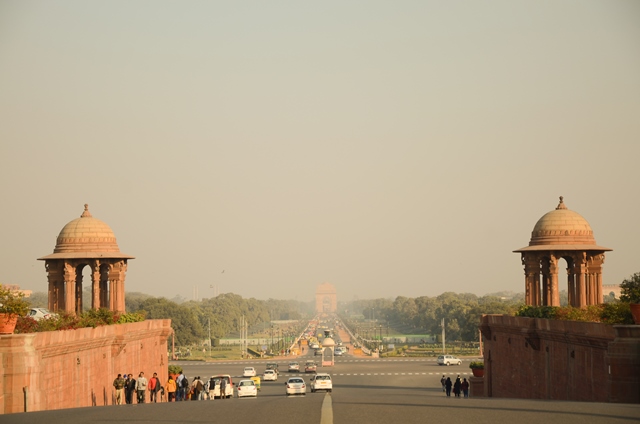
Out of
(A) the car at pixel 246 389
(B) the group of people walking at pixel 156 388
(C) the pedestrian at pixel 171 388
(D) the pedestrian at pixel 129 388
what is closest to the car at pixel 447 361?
(A) the car at pixel 246 389

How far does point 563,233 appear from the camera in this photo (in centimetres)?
4725

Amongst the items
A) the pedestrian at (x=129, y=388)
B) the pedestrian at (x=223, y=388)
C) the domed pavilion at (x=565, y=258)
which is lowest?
the pedestrian at (x=223, y=388)

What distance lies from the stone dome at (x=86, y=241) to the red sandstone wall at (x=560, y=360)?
65.3 ft

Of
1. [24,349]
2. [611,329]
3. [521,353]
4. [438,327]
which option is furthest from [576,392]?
[438,327]

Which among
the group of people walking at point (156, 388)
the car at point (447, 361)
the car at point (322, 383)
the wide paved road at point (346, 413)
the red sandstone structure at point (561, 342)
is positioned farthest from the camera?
the car at point (447, 361)

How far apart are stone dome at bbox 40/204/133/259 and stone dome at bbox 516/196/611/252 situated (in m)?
21.4

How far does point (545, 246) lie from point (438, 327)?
111 m

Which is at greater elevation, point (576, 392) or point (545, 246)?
point (545, 246)

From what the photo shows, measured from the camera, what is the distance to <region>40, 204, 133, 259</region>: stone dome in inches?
1935

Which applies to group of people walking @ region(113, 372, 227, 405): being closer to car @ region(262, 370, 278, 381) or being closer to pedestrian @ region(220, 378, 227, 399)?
pedestrian @ region(220, 378, 227, 399)

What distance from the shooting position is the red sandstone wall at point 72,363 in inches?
955

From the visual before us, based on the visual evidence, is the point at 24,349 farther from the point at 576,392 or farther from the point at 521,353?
the point at 521,353

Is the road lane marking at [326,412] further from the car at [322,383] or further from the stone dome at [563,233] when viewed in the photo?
the car at [322,383]

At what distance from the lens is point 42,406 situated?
25484 millimetres
